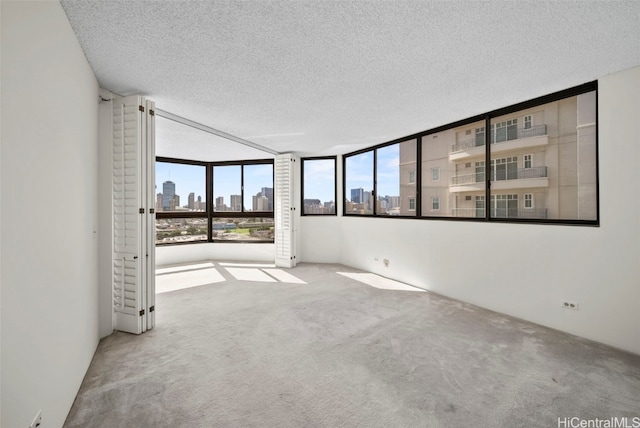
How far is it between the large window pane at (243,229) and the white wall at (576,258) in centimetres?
382

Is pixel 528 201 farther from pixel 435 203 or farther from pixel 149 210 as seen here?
pixel 149 210

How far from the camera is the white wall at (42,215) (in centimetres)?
112

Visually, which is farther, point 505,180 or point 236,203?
point 236,203

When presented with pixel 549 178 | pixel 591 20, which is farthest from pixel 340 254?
pixel 591 20

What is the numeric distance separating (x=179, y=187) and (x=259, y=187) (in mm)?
1846

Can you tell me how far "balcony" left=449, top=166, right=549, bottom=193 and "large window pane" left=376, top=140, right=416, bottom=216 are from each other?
780 mm

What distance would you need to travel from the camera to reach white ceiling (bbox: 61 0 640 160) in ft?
5.63

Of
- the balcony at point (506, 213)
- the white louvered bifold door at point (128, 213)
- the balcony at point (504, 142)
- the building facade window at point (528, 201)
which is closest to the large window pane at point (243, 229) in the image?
the white louvered bifold door at point (128, 213)

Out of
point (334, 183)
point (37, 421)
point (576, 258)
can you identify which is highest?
point (334, 183)

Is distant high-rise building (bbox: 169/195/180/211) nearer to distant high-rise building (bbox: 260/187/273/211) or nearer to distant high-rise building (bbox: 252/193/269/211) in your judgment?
distant high-rise building (bbox: 252/193/269/211)

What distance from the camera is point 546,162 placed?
310cm

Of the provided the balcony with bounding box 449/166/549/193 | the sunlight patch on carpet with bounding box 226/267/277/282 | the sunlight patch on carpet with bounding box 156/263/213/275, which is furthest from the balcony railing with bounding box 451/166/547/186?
the sunlight patch on carpet with bounding box 156/263/213/275

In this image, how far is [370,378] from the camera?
205 centimetres

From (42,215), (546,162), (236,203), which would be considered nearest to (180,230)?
(236,203)
